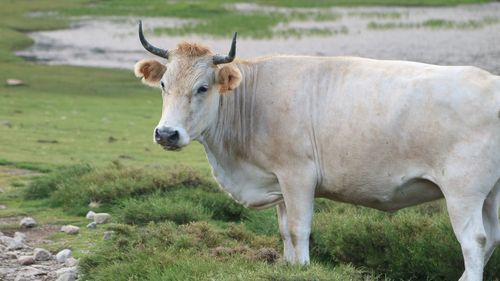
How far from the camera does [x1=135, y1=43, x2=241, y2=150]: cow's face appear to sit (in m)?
9.16

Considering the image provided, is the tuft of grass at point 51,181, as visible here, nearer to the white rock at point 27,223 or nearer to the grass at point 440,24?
the white rock at point 27,223

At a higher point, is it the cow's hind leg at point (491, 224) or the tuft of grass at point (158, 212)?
the cow's hind leg at point (491, 224)

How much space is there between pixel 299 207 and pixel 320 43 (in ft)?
94.0

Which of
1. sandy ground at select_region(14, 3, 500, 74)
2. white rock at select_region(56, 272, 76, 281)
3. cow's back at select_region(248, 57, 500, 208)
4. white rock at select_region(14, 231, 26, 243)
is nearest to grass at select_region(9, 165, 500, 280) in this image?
white rock at select_region(56, 272, 76, 281)

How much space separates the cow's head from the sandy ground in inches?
830

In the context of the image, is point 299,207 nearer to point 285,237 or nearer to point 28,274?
point 285,237

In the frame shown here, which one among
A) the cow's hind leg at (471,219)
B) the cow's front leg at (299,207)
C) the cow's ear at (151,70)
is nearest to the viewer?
the cow's hind leg at (471,219)

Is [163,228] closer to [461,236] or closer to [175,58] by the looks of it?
[175,58]

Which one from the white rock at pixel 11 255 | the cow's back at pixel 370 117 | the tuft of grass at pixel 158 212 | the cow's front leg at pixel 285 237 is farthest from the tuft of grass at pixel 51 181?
the cow's back at pixel 370 117

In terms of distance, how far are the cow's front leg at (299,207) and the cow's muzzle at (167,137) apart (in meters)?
1.02

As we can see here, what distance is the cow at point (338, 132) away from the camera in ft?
27.9

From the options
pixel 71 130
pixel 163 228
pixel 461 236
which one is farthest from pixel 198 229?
pixel 71 130

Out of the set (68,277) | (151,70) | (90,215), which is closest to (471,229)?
(151,70)

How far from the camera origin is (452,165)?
850cm
